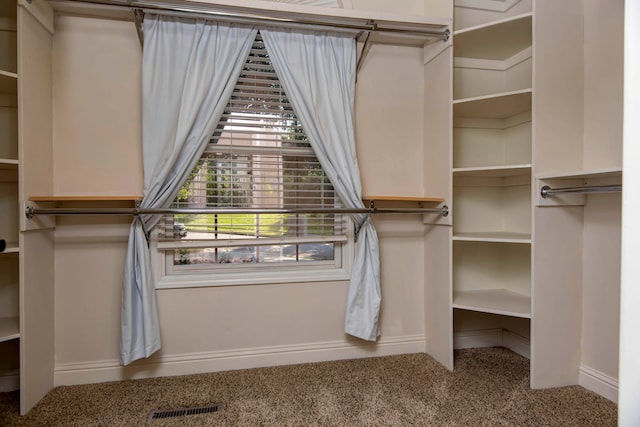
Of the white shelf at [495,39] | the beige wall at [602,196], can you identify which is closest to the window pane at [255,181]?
the white shelf at [495,39]

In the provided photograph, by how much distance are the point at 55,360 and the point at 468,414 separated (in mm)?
2244

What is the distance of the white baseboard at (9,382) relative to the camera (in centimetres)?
192

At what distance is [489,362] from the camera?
88.4 inches

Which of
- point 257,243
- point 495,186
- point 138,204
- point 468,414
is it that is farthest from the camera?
point 495,186

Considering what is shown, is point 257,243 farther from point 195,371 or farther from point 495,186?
point 495,186

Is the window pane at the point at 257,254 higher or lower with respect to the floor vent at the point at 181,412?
higher

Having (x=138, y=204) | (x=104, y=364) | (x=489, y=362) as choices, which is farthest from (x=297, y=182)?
(x=489, y=362)

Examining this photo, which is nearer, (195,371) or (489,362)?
(195,371)

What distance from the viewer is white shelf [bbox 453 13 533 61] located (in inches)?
77.2

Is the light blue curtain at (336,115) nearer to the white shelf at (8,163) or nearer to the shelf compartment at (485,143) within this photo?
the shelf compartment at (485,143)

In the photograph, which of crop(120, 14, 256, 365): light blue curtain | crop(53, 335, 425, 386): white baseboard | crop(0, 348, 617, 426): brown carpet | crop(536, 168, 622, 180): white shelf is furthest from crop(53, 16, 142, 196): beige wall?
crop(536, 168, 622, 180): white shelf

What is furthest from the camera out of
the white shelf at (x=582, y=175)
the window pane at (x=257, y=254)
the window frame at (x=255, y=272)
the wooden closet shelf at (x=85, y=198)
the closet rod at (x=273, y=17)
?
the window pane at (x=257, y=254)

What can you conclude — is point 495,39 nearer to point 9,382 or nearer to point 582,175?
point 582,175

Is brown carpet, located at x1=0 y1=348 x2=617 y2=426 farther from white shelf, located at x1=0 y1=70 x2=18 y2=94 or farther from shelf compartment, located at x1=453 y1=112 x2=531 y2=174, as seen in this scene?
white shelf, located at x1=0 y1=70 x2=18 y2=94
